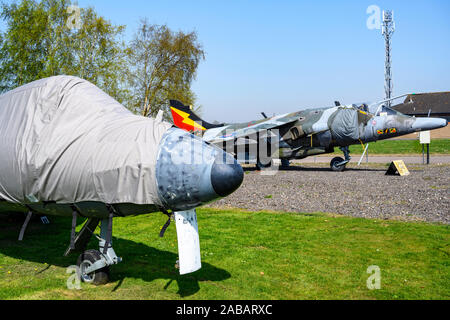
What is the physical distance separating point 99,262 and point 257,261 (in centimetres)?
258

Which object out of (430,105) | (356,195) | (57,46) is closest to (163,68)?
(57,46)

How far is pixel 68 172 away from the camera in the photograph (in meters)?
4.65

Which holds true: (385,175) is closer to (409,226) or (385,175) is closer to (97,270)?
(409,226)

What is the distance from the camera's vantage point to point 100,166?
453 centimetres

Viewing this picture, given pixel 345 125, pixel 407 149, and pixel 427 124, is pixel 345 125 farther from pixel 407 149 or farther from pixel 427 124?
pixel 407 149

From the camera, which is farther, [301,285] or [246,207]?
[246,207]

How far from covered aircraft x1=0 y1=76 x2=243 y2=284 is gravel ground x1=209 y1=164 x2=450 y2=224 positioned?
6.57 meters

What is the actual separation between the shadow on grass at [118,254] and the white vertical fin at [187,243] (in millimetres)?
677

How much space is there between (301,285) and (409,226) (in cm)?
442

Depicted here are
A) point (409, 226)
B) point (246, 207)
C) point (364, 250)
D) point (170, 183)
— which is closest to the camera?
point (170, 183)

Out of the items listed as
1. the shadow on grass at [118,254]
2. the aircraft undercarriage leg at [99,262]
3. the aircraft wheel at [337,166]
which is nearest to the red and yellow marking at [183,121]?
the aircraft wheel at [337,166]

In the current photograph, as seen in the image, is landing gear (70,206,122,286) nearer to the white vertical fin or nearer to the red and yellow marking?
the white vertical fin
